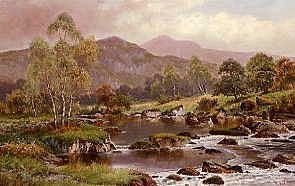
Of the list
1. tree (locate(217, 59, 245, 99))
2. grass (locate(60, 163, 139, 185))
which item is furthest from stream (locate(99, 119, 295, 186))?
tree (locate(217, 59, 245, 99))

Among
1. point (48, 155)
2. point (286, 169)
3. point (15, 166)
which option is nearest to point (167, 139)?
point (48, 155)

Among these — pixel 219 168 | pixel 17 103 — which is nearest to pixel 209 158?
pixel 219 168

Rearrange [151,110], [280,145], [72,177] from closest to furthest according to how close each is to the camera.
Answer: [72,177]
[280,145]
[151,110]

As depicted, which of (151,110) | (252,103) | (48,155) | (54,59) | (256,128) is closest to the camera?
(48,155)

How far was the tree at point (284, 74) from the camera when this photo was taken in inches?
4342

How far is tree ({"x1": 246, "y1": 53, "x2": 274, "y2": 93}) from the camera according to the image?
11544cm

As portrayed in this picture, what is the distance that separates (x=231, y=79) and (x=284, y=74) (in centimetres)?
1390

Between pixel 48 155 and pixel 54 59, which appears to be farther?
pixel 54 59

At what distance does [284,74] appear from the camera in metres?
112

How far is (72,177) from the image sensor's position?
2822cm

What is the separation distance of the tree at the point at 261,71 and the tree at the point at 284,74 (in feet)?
9.23

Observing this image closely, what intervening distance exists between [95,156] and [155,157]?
6699mm

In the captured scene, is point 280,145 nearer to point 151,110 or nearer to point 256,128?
point 256,128

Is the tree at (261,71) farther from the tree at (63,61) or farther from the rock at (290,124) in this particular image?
the tree at (63,61)
